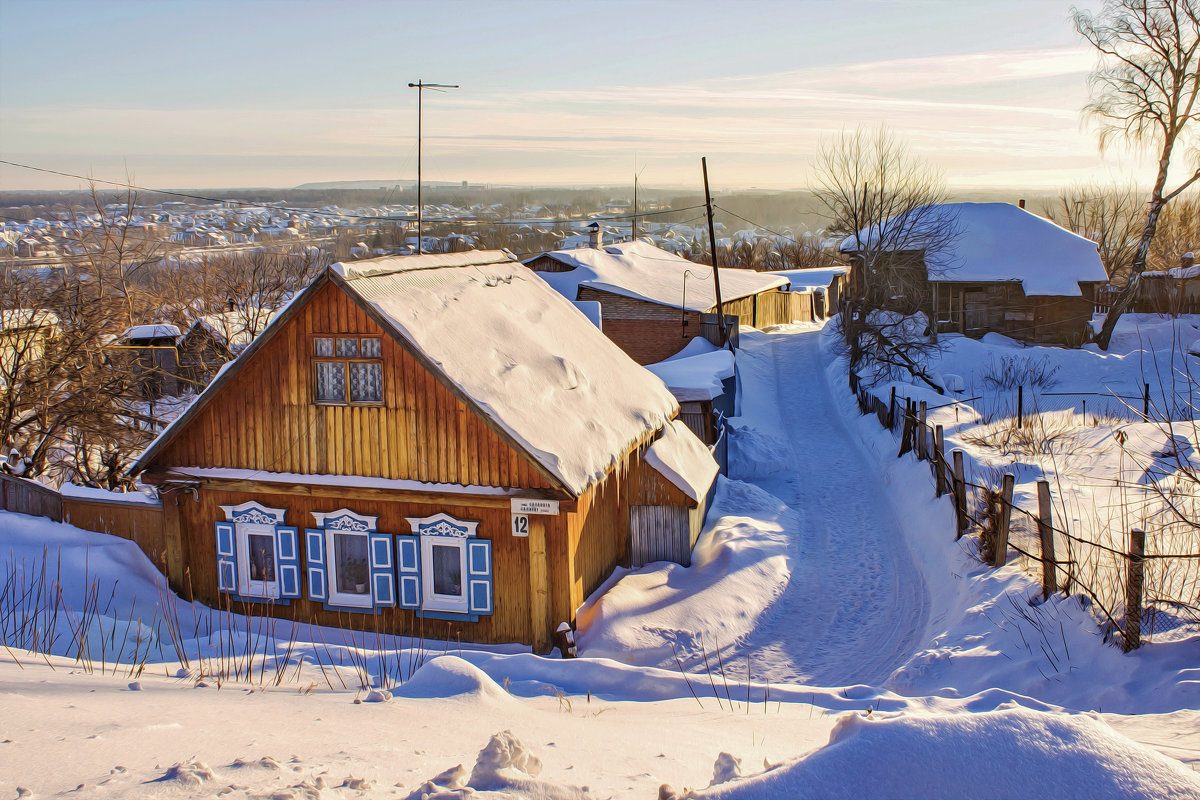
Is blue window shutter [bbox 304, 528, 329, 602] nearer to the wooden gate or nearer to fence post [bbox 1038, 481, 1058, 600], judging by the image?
the wooden gate

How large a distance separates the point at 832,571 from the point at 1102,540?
432 centimetres

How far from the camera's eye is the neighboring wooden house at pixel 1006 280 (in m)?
36.5

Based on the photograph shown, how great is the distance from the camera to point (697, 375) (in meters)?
21.9

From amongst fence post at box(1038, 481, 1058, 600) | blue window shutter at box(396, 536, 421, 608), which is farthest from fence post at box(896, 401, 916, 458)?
blue window shutter at box(396, 536, 421, 608)

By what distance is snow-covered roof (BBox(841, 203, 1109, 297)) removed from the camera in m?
36.2

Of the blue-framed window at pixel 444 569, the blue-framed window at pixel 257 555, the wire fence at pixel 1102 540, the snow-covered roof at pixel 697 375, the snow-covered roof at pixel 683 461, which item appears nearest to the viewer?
the wire fence at pixel 1102 540

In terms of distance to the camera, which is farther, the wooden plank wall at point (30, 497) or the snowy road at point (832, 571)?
the wooden plank wall at point (30, 497)

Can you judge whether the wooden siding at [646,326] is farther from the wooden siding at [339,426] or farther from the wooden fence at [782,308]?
the wooden siding at [339,426]

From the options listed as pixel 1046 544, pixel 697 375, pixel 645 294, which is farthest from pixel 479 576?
pixel 645 294

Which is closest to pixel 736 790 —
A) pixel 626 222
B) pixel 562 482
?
pixel 562 482

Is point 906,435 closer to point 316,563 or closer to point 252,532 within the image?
point 316,563

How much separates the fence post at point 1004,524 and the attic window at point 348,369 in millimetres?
8987

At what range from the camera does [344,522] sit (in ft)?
41.4

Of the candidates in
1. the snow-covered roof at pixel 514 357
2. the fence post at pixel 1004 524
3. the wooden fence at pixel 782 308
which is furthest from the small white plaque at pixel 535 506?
the wooden fence at pixel 782 308
